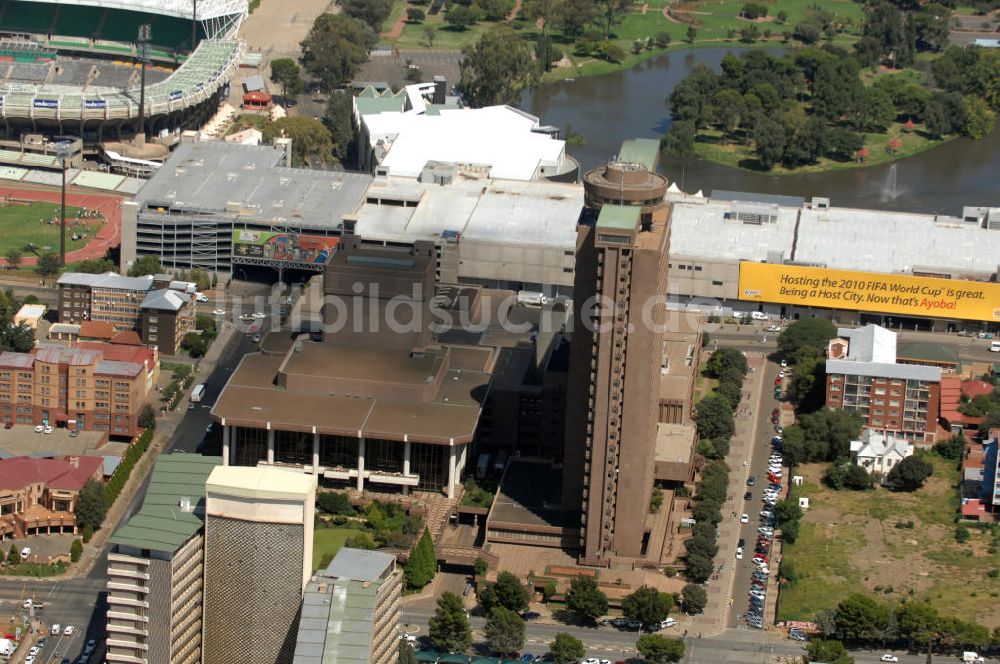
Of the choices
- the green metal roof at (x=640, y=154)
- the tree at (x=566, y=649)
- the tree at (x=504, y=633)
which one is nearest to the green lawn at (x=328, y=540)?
the tree at (x=504, y=633)

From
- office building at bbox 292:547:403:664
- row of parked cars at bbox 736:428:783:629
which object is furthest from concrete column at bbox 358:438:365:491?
office building at bbox 292:547:403:664

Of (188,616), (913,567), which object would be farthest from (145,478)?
(913,567)

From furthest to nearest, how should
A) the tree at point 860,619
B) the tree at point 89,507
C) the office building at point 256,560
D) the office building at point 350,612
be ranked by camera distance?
1. the tree at point 89,507
2. the tree at point 860,619
3. the office building at point 256,560
4. the office building at point 350,612

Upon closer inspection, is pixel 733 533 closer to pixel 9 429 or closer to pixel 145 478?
pixel 145 478

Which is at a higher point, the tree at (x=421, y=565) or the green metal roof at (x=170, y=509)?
the green metal roof at (x=170, y=509)

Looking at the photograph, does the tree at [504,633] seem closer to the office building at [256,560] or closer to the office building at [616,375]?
the office building at [616,375]

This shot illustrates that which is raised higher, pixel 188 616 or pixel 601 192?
pixel 601 192

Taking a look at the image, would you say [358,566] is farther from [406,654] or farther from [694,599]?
[694,599]
